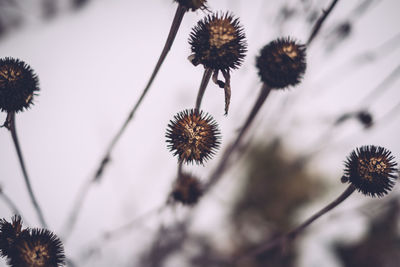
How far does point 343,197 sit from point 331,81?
32.8 inches

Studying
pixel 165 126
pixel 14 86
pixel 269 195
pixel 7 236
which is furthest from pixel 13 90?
pixel 269 195

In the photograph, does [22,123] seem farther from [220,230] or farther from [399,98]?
[399,98]

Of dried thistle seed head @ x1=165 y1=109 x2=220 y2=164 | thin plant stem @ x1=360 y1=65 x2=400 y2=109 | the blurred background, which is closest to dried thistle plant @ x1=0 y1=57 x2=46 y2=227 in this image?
dried thistle seed head @ x1=165 y1=109 x2=220 y2=164

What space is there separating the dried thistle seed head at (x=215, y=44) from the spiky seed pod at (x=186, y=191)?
→ 28cm

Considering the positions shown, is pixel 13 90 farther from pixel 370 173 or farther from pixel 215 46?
pixel 370 173

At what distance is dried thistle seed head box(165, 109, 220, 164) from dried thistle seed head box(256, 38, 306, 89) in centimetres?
14

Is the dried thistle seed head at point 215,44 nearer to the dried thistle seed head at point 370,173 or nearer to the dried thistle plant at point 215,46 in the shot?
the dried thistle plant at point 215,46

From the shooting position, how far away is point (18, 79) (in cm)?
37

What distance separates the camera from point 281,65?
16.1 inches

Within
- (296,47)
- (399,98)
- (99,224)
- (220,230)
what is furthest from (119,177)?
(399,98)

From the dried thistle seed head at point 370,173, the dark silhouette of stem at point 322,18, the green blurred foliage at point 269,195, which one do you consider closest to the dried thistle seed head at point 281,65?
the dark silhouette of stem at point 322,18

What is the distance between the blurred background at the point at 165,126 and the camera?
764mm

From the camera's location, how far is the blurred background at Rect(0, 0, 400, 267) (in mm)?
764

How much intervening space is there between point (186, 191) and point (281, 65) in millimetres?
331
